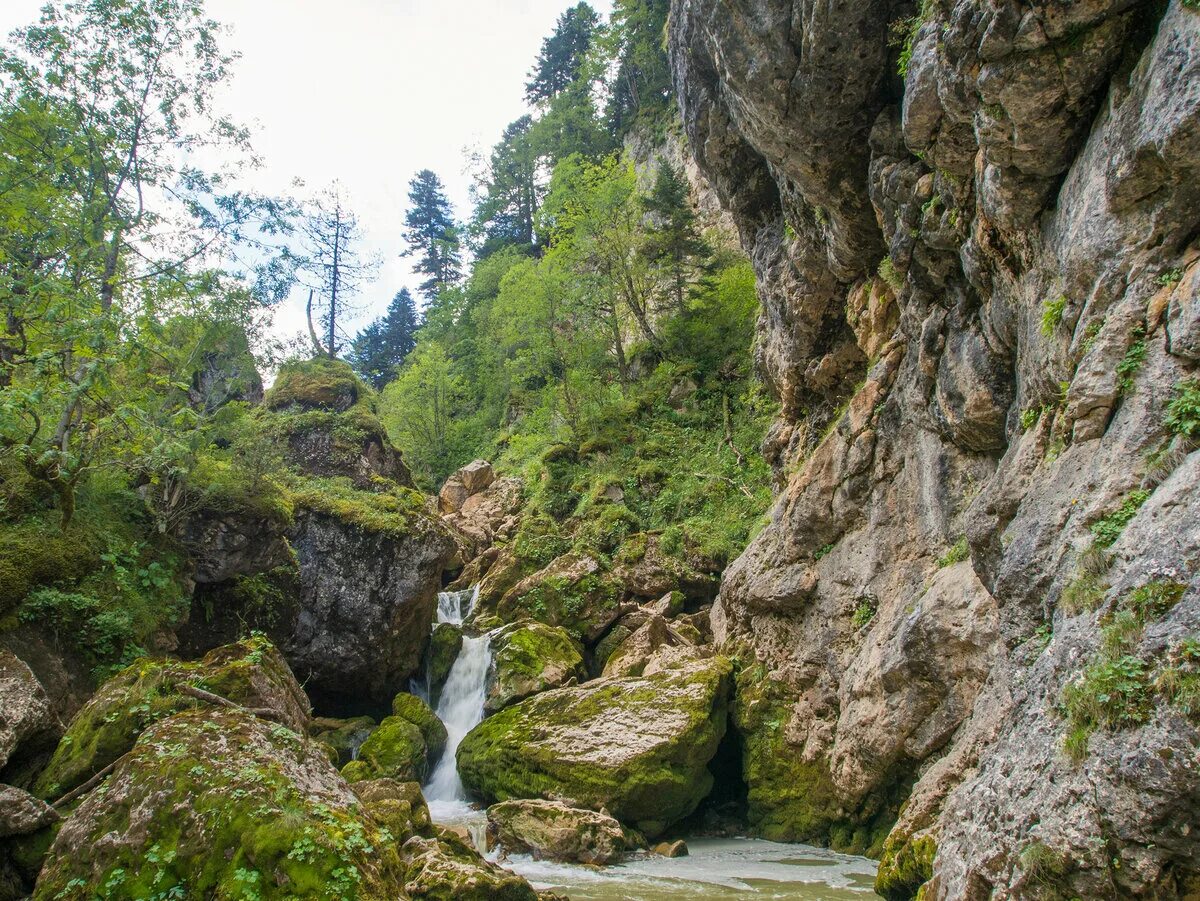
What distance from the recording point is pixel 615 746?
40.4 feet

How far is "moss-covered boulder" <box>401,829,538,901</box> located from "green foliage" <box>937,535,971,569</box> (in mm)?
7302

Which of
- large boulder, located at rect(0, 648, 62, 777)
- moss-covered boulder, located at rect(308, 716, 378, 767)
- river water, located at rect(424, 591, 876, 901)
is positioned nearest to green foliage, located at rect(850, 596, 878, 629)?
river water, located at rect(424, 591, 876, 901)

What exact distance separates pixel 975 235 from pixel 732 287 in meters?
17.2

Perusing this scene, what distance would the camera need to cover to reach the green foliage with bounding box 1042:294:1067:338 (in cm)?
745

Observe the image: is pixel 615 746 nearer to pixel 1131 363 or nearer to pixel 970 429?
pixel 970 429

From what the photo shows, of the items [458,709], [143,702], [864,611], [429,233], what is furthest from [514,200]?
[143,702]

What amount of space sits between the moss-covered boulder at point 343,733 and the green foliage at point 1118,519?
13.7 metres

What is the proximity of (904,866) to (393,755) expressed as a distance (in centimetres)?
976

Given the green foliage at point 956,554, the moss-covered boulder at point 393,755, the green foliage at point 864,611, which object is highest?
the green foliage at point 956,554

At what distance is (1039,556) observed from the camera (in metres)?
6.61

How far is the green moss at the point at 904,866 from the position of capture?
7617 millimetres

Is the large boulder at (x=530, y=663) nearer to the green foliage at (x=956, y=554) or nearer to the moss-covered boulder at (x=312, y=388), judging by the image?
the green foliage at (x=956, y=554)

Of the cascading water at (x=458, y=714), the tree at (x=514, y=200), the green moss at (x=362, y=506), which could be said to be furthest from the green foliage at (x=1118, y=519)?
the tree at (x=514, y=200)

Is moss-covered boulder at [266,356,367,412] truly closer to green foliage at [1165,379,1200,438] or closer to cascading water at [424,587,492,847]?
cascading water at [424,587,492,847]
